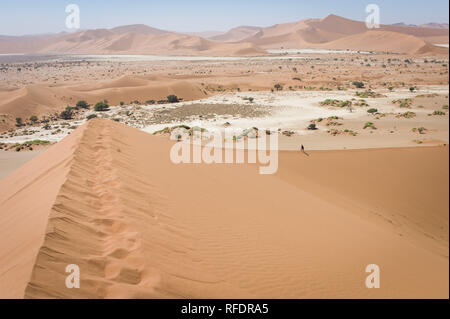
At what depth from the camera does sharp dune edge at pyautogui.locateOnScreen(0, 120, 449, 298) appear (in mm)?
4242

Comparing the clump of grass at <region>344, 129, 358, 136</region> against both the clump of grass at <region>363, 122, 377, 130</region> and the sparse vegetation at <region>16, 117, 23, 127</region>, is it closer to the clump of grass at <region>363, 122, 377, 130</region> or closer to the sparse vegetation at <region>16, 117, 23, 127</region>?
the clump of grass at <region>363, 122, 377, 130</region>

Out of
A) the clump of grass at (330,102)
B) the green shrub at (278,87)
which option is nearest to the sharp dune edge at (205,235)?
the clump of grass at (330,102)

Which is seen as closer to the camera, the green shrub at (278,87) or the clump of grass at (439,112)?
the clump of grass at (439,112)

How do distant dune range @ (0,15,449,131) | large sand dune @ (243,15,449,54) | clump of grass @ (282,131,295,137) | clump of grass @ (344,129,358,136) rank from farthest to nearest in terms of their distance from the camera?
1. large sand dune @ (243,15,449,54)
2. distant dune range @ (0,15,449,131)
3. clump of grass @ (282,131,295,137)
4. clump of grass @ (344,129,358,136)

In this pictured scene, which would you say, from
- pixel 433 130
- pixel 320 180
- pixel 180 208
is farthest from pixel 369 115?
pixel 180 208

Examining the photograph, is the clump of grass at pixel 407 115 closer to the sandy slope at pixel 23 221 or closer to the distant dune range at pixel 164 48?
the distant dune range at pixel 164 48

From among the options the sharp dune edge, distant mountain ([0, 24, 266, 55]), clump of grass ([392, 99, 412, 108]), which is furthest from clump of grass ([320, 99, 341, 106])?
distant mountain ([0, 24, 266, 55])

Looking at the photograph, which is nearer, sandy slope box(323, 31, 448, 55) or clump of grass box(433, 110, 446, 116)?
clump of grass box(433, 110, 446, 116)

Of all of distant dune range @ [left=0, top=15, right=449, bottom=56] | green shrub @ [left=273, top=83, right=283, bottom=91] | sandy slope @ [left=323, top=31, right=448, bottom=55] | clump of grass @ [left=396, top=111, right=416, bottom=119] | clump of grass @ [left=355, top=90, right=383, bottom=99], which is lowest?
clump of grass @ [left=396, top=111, right=416, bottom=119]

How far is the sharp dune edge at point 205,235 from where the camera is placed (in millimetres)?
4242

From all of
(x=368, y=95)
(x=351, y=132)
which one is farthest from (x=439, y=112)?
(x=368, y=95)

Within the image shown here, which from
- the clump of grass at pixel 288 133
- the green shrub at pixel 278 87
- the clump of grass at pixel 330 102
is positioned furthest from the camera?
the green shrub at pixel 278 87

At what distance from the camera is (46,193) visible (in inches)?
270
